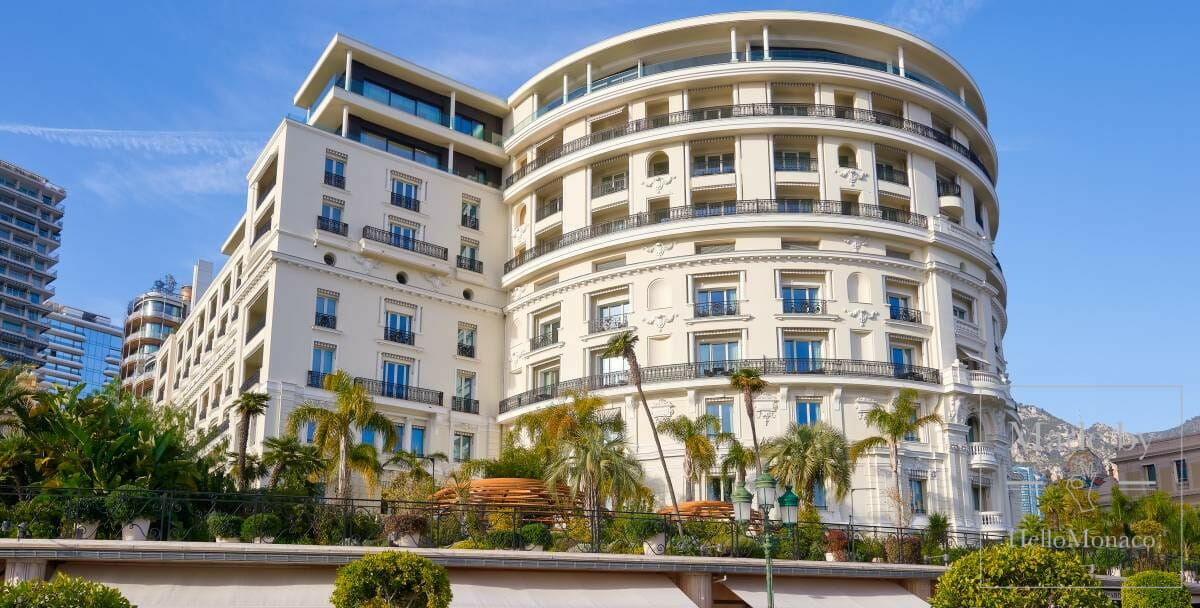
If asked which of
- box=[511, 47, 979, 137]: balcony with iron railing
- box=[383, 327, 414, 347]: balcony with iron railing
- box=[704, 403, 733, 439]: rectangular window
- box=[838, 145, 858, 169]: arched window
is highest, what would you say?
box=[511, 47, 979, 137]: balcony with iron railing

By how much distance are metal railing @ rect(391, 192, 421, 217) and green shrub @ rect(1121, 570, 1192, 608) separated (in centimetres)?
3341

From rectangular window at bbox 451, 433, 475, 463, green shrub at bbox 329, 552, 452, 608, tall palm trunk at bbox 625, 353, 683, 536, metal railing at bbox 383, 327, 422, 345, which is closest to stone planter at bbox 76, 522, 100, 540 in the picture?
green shrub at bbox 329, 552, 452, 608

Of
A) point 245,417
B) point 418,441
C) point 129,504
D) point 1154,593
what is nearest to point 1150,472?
point 1154,593

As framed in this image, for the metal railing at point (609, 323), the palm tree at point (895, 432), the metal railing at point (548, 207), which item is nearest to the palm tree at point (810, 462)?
the palm tree at point (895, 432)

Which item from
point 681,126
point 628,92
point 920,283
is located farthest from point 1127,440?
point 628,92

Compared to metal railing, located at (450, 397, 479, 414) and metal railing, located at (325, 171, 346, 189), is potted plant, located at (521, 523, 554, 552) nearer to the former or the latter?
metal railing, located at (450, 397, 479, 414)

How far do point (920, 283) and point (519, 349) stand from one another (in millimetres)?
17848

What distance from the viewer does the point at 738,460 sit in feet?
126

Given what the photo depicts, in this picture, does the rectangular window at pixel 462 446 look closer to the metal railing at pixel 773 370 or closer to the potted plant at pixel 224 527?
the metal railing at pixel 773 370

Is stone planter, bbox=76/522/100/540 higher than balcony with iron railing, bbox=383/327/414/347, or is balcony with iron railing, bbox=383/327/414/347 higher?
balcony with iron railing, bbox=383/327/414/347

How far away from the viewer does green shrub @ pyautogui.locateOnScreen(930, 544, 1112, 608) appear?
2033cm

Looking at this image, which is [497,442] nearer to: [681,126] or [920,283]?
[681,126]

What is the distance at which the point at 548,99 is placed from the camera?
54.9 m

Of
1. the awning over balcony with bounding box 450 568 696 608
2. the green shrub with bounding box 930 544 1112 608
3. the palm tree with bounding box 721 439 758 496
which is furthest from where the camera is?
the palm tree with bounding box 721 439 758 496
